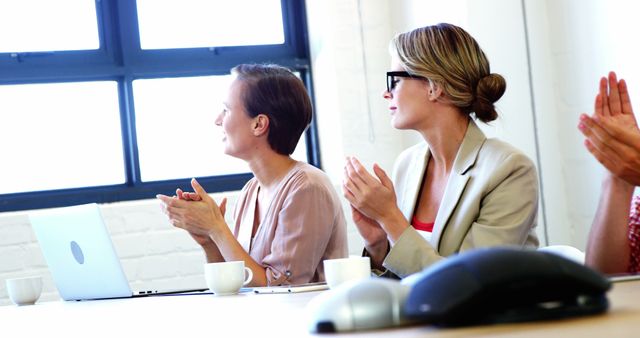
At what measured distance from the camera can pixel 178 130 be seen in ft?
12.3

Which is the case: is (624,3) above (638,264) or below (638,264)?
above

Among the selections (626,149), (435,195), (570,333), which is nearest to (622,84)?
(626,149)

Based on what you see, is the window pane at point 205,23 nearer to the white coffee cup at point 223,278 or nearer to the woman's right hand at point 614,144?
the white coffee cup at point 223,278

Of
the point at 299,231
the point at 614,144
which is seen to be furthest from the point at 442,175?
the point at 614,144

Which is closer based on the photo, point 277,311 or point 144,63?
point 277,311

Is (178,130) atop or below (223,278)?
atop

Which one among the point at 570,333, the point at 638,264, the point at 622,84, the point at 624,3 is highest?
the point at 624,3

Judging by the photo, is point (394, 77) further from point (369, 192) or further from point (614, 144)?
point (614, 144)

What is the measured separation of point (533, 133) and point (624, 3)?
637 mm

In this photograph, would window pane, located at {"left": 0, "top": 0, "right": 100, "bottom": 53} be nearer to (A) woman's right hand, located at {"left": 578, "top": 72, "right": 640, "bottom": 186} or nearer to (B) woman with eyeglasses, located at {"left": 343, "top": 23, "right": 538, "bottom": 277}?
(B) woman with eyeglasses, located at {"left": 343, "top": 23, "right": 538, "bottom": 277}

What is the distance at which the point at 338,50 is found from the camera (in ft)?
Answer: 12.2

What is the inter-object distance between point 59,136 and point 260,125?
1.27m

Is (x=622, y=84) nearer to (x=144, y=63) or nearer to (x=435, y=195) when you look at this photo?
(x=435, y=195)

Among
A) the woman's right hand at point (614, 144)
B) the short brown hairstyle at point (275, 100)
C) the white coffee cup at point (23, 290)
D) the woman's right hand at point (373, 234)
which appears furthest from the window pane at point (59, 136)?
the woman's right hand at point (614, 144)
